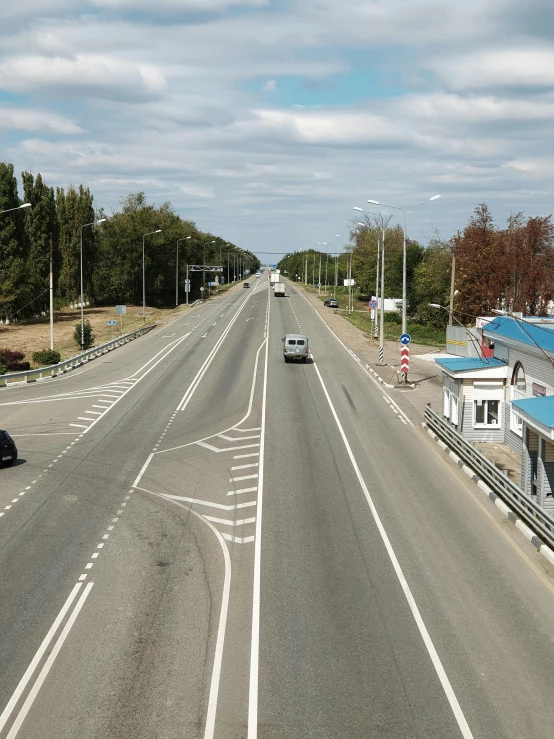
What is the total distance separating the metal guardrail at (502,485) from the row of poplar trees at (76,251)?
47.7 metres

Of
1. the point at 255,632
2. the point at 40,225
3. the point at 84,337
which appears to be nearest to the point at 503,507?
the point at 255,632

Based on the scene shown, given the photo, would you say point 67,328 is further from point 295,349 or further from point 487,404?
point 487,404

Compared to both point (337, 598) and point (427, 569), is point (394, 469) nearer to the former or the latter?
point (427, 569)

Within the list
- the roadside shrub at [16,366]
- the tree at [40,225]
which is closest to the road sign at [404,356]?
the roadside shrub at [16,366]

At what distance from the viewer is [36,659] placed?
12.2 meters

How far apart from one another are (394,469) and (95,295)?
87.0m

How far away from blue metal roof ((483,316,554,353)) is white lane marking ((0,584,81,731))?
1597 centimetres

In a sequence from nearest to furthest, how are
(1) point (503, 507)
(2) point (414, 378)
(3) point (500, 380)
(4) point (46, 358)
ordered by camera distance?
1. (1) point (503, 507)
2. (3) point (500, 380)
3. (2) point (414, 378)
4. (4) point (46, 358)

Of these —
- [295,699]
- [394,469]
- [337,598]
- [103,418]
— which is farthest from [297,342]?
[295,699]

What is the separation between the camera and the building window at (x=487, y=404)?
1216 inches

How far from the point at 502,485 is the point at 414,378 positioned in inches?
999

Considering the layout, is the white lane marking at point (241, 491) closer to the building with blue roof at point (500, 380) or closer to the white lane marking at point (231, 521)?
the white lane marking at point (231, 521)

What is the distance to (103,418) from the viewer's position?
34.0 m

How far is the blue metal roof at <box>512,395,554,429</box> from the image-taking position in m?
19.7
